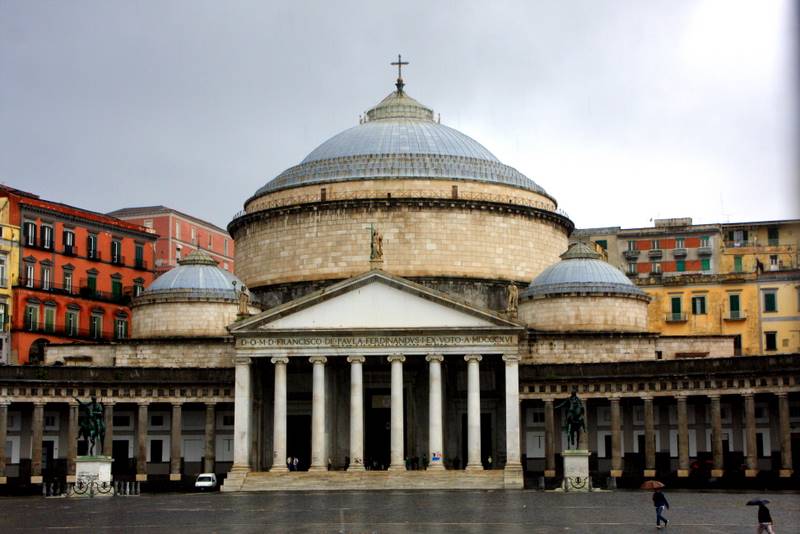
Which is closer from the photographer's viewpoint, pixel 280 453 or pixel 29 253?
pixel 280 453

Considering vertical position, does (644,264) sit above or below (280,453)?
above

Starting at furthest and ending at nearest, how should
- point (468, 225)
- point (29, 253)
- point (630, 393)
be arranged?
point (29, 253)
point (468, 225)
point (630, 393)

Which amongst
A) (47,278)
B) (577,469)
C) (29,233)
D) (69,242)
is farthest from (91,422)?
(69,242)

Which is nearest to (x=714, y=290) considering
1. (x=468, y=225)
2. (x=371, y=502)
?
(x=468, y=225)

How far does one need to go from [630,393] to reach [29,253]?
148 feet

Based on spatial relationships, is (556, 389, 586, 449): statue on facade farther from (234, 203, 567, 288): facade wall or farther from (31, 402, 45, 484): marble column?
(31, 402, 45, 484): marble column

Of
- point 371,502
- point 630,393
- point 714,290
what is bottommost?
point 371,502

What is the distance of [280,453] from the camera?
83.7 m

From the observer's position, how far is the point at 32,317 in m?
105

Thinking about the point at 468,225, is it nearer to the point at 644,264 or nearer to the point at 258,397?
the point at 258,397

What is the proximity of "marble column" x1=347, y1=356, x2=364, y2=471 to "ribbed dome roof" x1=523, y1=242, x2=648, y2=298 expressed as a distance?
15145 millimetres

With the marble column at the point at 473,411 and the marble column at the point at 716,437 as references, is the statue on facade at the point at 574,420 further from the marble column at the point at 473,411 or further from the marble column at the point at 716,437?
the marble column at the point at 716,437

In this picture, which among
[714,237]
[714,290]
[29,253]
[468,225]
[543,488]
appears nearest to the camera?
[543,488]

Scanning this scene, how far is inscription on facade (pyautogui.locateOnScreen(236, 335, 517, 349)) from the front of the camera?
8431cm
